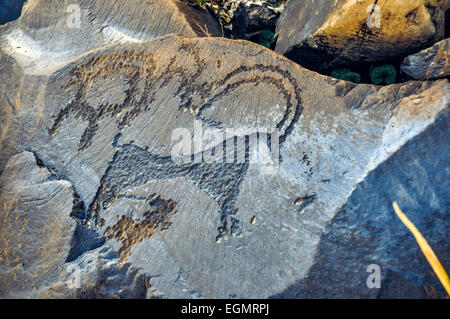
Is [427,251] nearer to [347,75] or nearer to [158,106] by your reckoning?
[347,75]

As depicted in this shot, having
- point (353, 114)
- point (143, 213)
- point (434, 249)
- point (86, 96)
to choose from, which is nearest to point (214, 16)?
point (86, 96)

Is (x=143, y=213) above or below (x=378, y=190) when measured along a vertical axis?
below

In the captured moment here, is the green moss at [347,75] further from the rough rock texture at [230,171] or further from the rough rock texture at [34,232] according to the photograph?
the rough rock texture at [34,232]

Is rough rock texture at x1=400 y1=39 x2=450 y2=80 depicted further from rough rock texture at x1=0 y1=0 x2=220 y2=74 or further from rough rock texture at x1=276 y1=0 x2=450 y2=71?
rough rock texture at x1=0 y1=0 x2=220 y2=74

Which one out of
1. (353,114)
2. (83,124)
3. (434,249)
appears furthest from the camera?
(83,124)

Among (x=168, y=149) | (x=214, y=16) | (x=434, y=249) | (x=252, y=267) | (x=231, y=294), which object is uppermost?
(x=214, y=16)

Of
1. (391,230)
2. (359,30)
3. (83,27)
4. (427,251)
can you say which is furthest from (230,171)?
(83,27)
